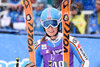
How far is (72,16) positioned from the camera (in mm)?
7805

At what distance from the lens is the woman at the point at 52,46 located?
3750mm

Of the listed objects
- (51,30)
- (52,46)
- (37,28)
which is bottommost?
(37,28)

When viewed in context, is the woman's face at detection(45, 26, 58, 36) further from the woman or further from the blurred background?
the blurred background

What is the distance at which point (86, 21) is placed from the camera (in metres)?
8.74

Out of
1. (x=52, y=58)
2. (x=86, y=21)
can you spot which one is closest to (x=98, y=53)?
(x=52, y=58)

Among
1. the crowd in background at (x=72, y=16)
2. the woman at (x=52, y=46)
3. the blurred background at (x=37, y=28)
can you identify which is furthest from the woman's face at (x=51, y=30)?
the crowd in background at (x=72, y=16)

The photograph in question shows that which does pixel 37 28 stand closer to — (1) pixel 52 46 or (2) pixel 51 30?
(1) pixel 52 46

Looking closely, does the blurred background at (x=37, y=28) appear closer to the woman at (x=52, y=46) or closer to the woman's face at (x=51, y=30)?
the woman at (x=52, y=46)

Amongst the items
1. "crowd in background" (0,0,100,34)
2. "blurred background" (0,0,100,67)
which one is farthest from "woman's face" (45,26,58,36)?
"crowd in background" (0,0,100,34)

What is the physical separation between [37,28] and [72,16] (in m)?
1.92

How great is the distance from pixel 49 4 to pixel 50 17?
17.9ft

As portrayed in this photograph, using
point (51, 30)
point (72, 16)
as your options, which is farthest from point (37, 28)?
point (51, 30)

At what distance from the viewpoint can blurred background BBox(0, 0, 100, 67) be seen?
5160mm

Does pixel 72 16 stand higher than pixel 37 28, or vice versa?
pixel 72 16
